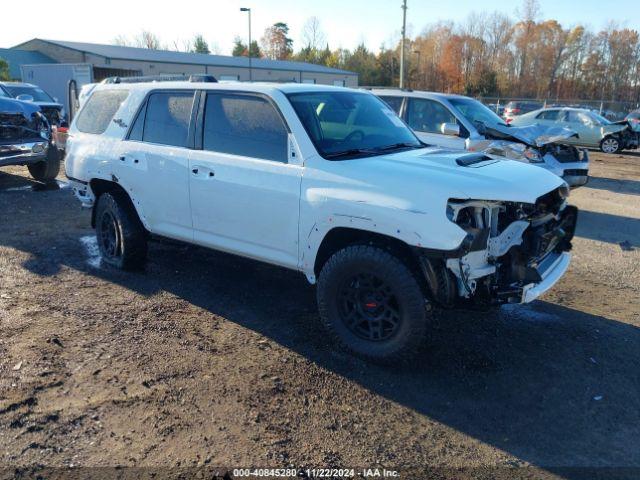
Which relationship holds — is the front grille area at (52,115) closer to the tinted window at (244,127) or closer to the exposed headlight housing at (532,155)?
the exposed headlight housing at (532,155)

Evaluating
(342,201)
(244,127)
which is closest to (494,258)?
(342,201)

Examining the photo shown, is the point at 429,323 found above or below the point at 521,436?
above

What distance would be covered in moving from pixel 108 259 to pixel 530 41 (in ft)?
247

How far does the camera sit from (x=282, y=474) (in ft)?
9.30

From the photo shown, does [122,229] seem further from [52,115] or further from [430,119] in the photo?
[52,115]

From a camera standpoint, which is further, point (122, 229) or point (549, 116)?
point (549, 116)

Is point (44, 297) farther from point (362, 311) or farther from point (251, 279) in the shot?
point (362, 311)

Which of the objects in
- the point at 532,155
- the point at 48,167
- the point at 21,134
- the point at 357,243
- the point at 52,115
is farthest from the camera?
the point at 52,115

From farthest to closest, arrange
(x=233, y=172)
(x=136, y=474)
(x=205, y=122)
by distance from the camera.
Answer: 1. (x=205, y=122)
2. (x=233, y=172)
3. (x=136, y=474)

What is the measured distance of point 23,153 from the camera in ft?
32.5

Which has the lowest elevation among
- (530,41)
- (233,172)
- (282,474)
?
(282,474)

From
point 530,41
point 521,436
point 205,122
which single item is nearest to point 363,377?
point 521,436

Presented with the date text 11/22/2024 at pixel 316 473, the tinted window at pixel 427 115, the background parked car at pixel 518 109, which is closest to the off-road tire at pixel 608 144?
the background parked car at pixel 518 109

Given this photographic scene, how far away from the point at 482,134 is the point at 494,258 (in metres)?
5.69
